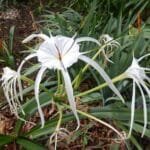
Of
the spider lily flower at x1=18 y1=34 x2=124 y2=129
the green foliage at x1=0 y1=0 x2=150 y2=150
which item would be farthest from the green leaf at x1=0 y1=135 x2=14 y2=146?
the spider lily flower at x1=18 y1=34 x2=124 y2=129

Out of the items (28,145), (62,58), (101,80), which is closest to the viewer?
(62,58)

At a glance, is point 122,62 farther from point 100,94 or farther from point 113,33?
point 113,33

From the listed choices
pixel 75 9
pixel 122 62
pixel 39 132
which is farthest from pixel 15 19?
pixel 39 132

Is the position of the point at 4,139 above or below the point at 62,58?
below

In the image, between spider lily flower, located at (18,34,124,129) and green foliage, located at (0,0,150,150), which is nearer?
spider lily flower, located at (18,34,124,129)

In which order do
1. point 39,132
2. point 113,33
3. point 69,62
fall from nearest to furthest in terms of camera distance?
point 69,62 < point 39,132 < point 113,33

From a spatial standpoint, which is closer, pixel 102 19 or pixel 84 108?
pixel 84 108

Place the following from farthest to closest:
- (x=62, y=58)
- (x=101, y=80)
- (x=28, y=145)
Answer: (x=101, y=80) → (x=28, y=145) → (x=62, y=58)

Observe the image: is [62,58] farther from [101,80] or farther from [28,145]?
[101,80]

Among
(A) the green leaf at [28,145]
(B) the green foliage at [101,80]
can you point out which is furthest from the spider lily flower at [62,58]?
(A) the green leaf at [28,145]

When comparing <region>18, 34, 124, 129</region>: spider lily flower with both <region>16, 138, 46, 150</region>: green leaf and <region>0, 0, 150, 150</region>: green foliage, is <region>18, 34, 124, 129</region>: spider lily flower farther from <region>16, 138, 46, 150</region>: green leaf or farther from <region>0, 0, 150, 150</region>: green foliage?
<region>16, 138, 46, 150</region>: green leaf

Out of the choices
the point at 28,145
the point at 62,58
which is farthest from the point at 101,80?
the point at 62,58
